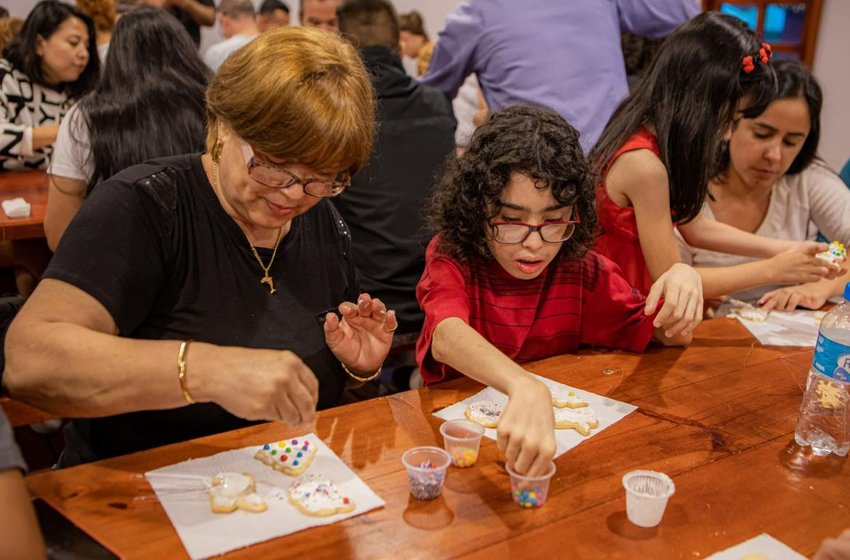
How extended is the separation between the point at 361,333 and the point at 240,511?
0.63 m

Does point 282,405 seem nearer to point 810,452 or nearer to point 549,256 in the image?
point 549,256

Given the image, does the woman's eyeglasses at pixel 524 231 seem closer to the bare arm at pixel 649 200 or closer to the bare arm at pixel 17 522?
the bare arm at pixel 649 200

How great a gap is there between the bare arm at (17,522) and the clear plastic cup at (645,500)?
90 centimetres

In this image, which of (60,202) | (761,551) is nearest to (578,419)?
(761,551)

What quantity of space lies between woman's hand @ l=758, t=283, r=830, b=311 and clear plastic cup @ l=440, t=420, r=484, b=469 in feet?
4.64

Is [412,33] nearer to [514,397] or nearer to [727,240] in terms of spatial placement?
[727,240]

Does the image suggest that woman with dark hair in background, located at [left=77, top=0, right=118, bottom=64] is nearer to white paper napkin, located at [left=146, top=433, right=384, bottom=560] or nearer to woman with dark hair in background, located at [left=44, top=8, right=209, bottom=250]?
woman with dark hair in background, located at [left=44, top=8, right=209, bottom=250]

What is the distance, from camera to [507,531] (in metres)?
1.22

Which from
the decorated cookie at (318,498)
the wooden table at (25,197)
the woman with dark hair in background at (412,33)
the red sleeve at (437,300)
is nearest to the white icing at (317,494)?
the decorated cookie at (318,498)

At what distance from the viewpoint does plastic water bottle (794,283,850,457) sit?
1.52 m

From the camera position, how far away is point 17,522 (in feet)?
3.32

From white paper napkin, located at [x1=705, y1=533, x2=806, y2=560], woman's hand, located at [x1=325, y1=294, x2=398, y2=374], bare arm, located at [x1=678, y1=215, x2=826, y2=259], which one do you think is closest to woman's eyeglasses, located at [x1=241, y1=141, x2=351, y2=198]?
woman's hand, located at [x1=325, y1=294, x2=398, y2=374]

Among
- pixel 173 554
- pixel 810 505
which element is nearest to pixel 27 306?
pixel 173 554

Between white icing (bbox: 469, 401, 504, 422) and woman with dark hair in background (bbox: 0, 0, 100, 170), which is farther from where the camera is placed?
woman with dark hair in background (bbox: 0, 0, 100, 170)
